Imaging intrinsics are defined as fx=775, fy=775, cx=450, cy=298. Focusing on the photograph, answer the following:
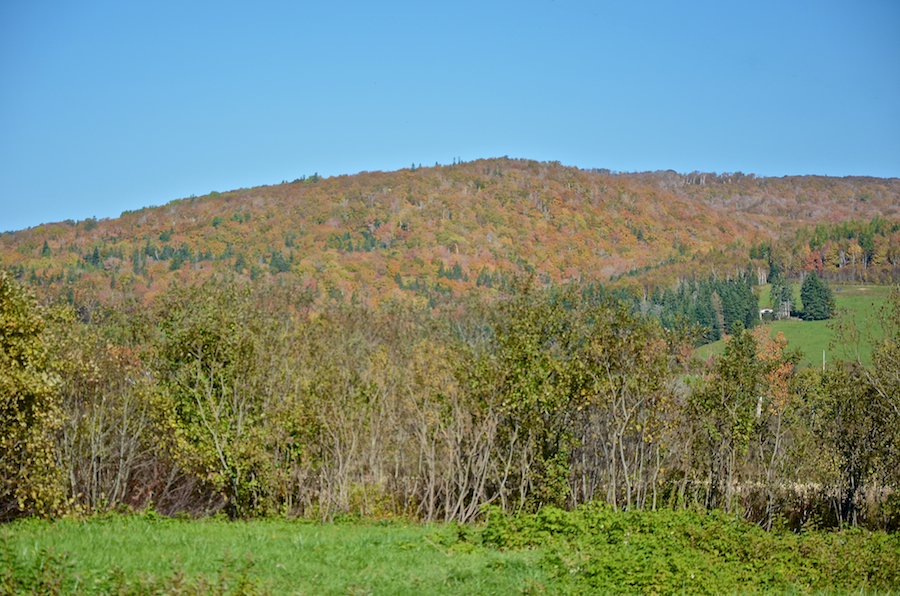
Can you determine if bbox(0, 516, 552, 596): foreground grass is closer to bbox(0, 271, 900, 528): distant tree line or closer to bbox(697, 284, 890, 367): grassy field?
bbox(0, 271, 900, 528): distant tree line

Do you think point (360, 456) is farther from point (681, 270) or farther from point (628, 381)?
point (681, 270)

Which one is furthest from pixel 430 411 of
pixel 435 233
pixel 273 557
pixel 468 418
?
pixel 435 233

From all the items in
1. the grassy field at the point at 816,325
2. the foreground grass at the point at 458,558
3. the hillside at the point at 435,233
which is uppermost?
the hillside at the point at 435,233

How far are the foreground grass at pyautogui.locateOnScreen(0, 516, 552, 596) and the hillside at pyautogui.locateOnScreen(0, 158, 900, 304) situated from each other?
6413 cm

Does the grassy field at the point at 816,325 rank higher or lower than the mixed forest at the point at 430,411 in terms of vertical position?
higher

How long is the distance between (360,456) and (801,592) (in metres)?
14.1

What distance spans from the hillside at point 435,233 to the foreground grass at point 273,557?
6413 centimetres

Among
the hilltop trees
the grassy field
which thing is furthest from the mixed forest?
the hilltop trees

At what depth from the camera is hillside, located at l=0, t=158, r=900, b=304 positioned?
99500 mm

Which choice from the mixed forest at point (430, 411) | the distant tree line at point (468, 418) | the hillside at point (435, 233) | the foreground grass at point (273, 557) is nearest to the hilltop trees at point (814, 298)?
the hillside at point (435, 233)

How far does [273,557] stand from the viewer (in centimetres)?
1149

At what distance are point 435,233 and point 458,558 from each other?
121 metres

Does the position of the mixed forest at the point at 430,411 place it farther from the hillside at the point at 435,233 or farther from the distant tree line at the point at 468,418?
the hillside at the point at 435,233

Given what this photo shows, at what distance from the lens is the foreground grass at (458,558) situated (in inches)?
361
